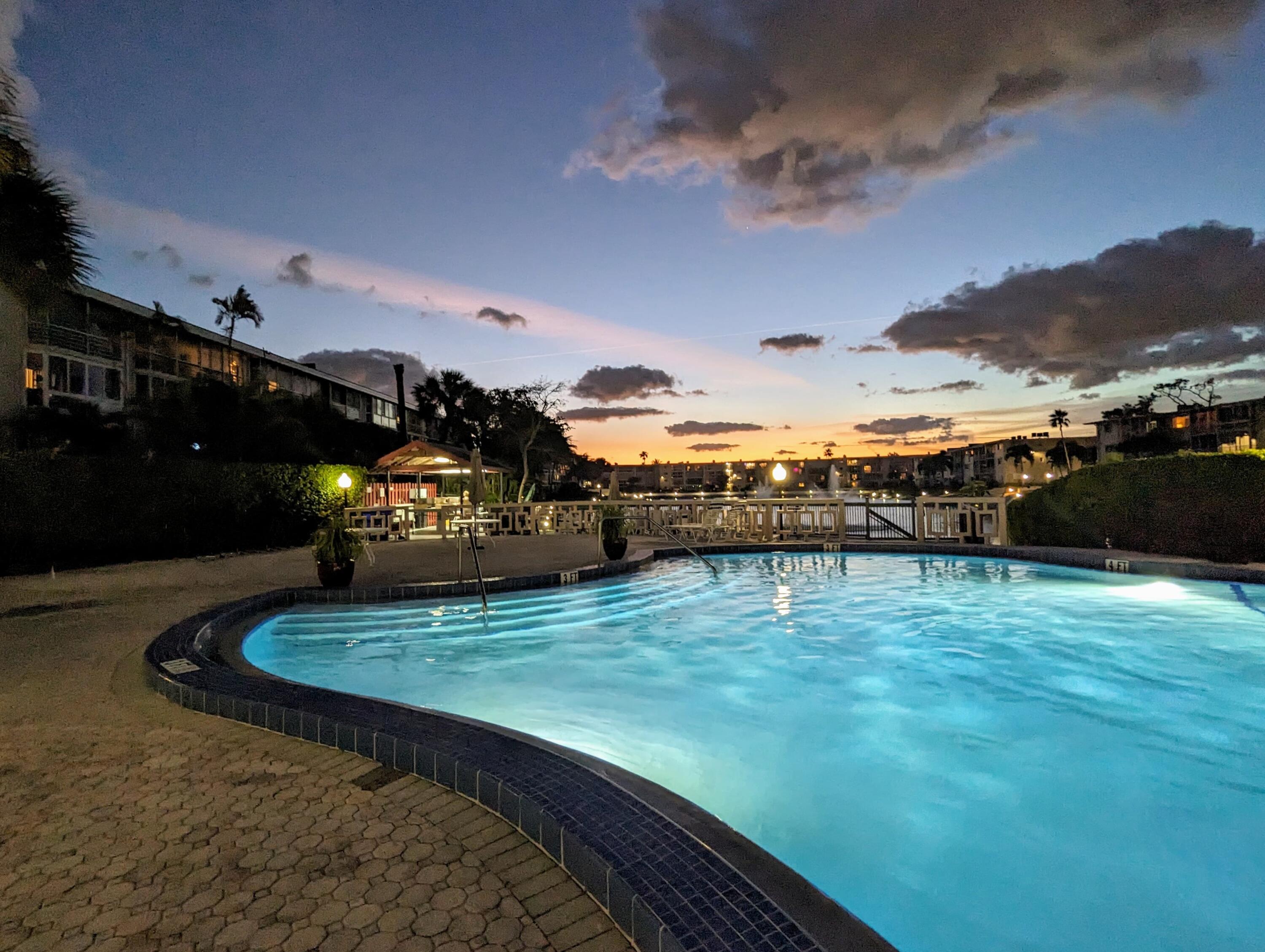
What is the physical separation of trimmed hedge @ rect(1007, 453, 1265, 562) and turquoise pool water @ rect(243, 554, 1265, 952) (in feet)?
5.25

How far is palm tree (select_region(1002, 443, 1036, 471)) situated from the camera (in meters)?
72.4

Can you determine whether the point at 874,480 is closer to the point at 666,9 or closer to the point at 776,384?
the point at 776,384

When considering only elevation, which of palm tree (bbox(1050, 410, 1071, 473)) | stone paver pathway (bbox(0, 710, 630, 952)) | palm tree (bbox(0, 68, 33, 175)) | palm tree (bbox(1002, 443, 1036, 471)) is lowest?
stone paver pathway (bbox(0, 710, 630, 952))

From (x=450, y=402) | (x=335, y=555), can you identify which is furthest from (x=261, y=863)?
(x=450, y=402)

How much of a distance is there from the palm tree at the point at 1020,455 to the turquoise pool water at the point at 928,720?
244 ft

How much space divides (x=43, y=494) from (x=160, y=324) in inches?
670

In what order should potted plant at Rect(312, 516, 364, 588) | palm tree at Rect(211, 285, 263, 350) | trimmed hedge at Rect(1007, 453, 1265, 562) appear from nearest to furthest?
potted plant at Rect(312, 516, 364, 588), trimmed hedge at Rect(1007, 453, 1265, 562), palm tree at Rect(211, 285, 263, 350)

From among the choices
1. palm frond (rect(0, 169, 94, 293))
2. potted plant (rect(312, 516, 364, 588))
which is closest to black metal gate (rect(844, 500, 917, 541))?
potted plant (rect(312, 516, 364, 588))

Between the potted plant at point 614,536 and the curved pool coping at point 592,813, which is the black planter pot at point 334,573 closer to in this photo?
the curved pool coping at point 592,813

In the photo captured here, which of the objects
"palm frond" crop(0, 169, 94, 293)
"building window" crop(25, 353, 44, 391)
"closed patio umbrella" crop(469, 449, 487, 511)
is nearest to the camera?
"palm frond" crop(0, 169, 94, 293)

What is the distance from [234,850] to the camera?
2.04 meters

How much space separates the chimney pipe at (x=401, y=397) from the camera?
35.7m

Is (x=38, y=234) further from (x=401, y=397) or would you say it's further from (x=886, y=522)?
(x=401, y=397)

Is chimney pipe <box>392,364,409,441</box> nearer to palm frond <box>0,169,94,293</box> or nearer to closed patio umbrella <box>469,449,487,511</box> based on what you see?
closed patio umbrella <box>469,449,487,511</box>
